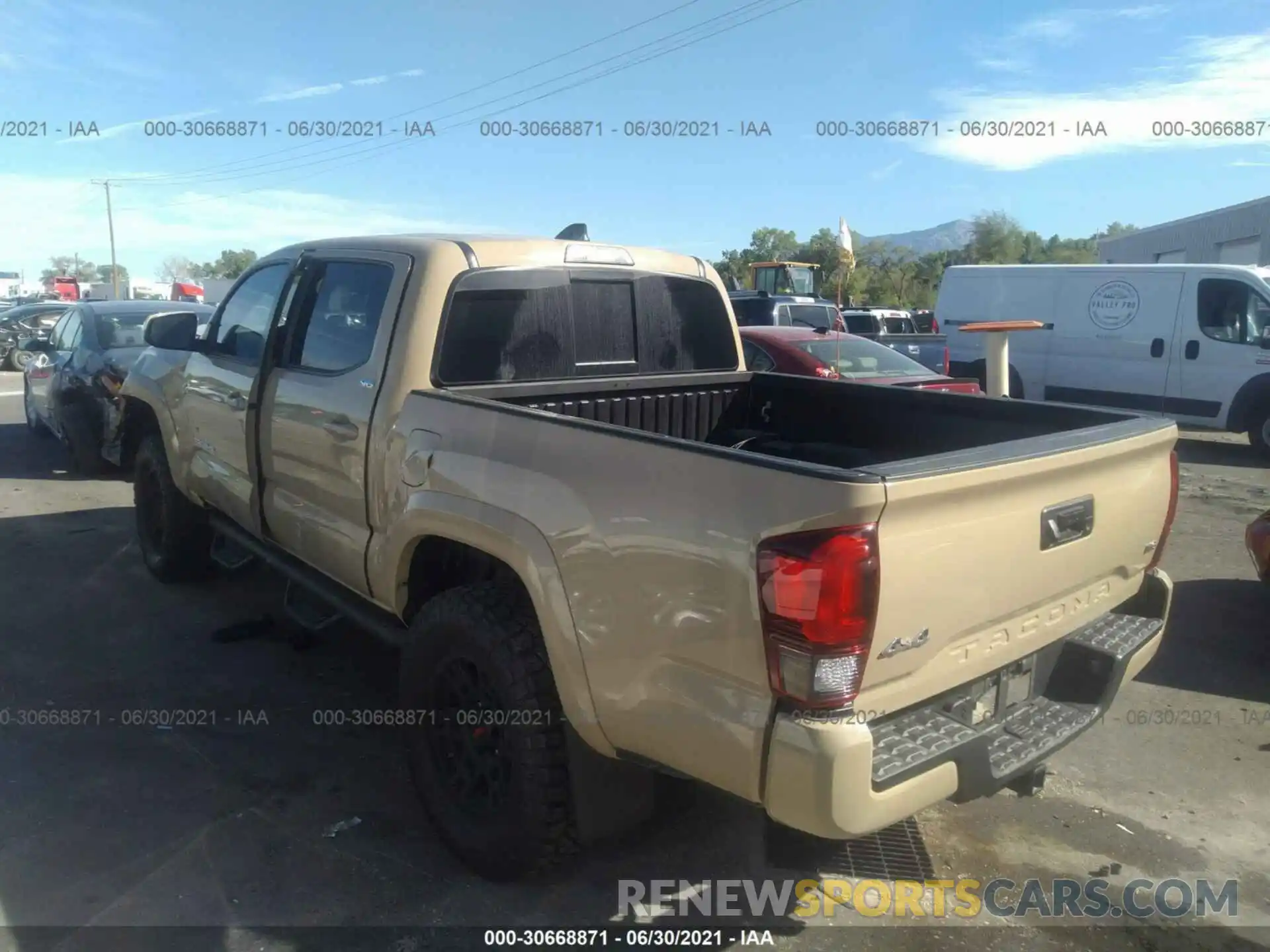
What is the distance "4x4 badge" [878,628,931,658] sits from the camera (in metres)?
2.30

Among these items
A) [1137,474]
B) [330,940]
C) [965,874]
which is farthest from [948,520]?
[330,940]

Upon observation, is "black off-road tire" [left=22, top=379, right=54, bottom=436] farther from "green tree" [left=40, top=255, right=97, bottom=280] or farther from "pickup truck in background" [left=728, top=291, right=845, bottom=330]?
"green tree" [left=40, top=255, right=97, bottom=280]

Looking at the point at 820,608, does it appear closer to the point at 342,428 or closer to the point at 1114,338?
the point at 342,428

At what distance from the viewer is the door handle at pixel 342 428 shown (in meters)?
3.69

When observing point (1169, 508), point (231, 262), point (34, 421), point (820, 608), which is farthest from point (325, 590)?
point (231, 262)

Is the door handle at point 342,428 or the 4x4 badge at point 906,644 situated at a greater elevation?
the door handle at point 342,428

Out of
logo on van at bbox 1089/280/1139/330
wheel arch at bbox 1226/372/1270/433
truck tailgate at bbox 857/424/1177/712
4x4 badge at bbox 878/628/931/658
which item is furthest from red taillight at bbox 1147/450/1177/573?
logo on van at bbox 1089/280/1139/330

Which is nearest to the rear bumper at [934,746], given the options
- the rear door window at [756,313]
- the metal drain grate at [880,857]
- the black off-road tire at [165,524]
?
the metal drain grate at [880,857]

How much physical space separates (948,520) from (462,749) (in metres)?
1.78

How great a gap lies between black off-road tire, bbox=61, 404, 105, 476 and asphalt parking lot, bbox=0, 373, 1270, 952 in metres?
3.58

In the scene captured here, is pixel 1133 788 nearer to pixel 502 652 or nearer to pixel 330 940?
pixel 502 652

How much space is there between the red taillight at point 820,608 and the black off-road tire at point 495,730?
3.04 feet

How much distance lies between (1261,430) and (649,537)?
38.4 ft

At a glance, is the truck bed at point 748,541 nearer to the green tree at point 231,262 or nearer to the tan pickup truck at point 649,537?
the tan pickup truck at point 649,537
